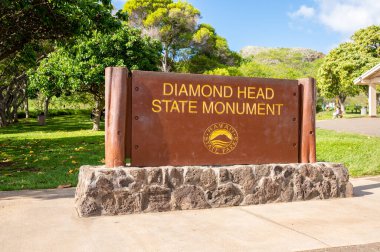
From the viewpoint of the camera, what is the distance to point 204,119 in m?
6.62

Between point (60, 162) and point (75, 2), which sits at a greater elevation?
point (75, 2)

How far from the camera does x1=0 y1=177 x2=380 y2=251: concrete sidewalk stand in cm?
445

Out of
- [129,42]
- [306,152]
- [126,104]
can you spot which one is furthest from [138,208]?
[129,42]

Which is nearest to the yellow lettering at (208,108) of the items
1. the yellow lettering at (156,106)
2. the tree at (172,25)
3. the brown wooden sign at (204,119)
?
the brown wooden sign at (204,119)

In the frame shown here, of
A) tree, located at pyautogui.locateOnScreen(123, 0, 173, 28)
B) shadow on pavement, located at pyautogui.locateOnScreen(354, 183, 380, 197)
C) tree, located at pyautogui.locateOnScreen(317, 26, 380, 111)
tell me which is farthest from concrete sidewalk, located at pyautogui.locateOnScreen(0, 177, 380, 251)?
tree, located at pyautogui.locateOnScreen(123, 0, 173, 28)

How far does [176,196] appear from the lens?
612 cm

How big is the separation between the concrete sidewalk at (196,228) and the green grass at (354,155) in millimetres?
3943

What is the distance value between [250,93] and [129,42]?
17.5 m

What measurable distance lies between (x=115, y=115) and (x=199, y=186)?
1.62 meters

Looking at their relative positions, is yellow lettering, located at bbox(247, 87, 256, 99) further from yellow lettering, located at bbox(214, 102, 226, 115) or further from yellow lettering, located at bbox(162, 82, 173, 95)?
yellow lettering, located at bbox(162, 82, 173, 95)

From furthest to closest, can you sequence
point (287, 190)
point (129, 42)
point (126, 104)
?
point (129, 42)
point (287, 190)
point (126, 104)

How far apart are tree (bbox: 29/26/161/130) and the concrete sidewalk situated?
16580 mm

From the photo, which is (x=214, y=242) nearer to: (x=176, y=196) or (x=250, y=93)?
(x=176, y=196)

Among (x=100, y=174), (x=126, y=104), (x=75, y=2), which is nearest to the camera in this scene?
(x=100, y=174)
